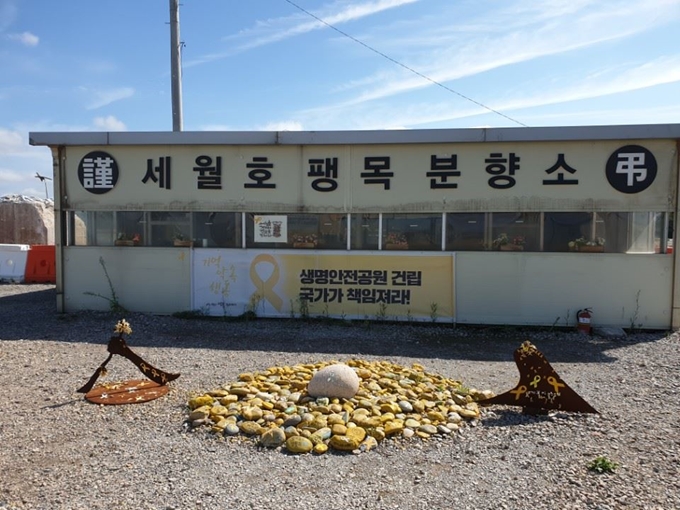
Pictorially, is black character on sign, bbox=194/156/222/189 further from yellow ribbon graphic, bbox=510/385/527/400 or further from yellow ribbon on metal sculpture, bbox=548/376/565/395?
yellow ribbon on metal sculpture, bbox=548/376/565/395

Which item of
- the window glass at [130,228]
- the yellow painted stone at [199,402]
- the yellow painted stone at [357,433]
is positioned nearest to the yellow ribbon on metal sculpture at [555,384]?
the yellow painted stone at [357,433]

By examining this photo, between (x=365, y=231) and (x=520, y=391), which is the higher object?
(x=365, y=231)

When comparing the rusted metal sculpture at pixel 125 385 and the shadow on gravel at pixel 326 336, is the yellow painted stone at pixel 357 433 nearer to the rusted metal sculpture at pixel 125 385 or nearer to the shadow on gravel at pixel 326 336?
the rusted metal sculpture at pixel 125 385

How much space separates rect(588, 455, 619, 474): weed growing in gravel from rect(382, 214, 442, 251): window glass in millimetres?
6182

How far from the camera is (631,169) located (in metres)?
9.43

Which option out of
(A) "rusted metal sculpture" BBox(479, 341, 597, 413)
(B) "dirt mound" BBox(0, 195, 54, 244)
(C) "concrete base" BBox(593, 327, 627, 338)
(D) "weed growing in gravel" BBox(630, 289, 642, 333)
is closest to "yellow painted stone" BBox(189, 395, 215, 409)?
(A) "rusted metal sculpture" BBox(479, 341, 597, 413)

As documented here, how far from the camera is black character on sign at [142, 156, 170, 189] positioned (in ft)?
34.2

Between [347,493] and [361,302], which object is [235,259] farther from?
[347,493]

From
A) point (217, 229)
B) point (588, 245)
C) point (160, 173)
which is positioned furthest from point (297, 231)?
point (588, 245)

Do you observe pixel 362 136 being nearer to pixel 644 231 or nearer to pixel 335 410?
pixel 644 231

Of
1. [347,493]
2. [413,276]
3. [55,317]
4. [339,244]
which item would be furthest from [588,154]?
[55,317]

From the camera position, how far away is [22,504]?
11.4 ft

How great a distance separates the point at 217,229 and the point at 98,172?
2.77m

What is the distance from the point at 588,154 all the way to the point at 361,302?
16.9ft
